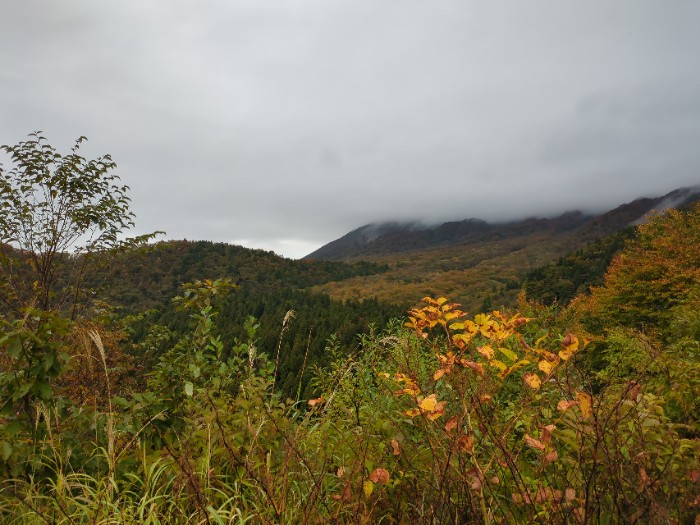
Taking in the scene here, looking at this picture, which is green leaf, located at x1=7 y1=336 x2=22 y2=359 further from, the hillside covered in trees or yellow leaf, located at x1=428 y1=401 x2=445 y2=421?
yellow leaf, located at x1=428 y1=401 x2=445 y2=421

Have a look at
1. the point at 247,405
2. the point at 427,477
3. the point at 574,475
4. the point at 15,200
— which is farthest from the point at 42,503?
the point at 15,200

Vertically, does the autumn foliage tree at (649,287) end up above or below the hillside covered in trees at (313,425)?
below

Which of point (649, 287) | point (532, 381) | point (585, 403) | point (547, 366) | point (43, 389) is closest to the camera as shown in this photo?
point (585, 403)

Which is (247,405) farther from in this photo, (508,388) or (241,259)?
(241,259)

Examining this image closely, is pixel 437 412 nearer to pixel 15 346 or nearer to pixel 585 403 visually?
pixel 585 403

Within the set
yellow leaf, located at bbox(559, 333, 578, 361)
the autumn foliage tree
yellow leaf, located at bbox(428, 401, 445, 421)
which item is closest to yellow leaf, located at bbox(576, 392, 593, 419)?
yellow leaf, located at bbox(559, 333, 578, 361)

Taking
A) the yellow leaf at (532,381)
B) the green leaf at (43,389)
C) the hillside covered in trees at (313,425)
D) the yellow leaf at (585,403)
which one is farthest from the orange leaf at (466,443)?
A: the green leaf at (43,389)

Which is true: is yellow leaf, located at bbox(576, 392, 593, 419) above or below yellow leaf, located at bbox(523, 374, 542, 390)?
below

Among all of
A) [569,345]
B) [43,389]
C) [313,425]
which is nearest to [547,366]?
[569,345]

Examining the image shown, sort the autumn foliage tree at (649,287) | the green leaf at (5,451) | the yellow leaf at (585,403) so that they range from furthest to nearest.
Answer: the autumn foliage tree at (649,287) → the green leaf at (5,451) → the yellow leaf at (585,403)

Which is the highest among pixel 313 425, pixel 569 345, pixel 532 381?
pixel 569 345

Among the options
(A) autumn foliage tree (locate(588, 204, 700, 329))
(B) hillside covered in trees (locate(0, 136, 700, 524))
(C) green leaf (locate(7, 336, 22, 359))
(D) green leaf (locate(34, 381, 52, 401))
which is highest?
(C) green leaf (locate(7, 336, 22, 359))

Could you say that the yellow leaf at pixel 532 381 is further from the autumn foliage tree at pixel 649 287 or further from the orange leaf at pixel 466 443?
the autumn foliage tree at pixel 649 287

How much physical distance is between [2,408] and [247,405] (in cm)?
149
